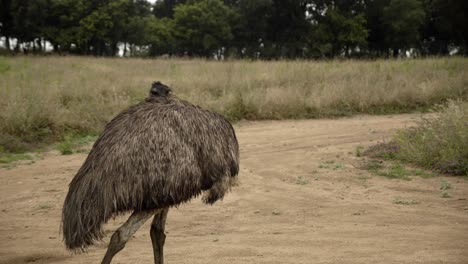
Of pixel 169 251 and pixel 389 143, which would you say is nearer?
pixel 169 251

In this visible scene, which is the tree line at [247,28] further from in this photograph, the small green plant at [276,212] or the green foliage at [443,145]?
the small green plant at [276,212]

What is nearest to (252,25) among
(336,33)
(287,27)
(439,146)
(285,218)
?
(287,27)

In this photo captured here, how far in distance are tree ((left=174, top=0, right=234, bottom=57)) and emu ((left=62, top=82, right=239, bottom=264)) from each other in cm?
3922

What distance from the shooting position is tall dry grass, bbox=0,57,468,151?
10.8 meters

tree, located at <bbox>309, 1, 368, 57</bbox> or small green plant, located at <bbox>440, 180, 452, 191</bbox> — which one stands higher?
tree, located at <bbox>309, 1, 368, 57</bbox>

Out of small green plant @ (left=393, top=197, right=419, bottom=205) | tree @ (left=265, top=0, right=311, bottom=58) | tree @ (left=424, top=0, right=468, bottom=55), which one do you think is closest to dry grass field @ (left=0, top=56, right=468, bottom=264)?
small green plant @ (left=393, top=197, right=419, bottom=205)

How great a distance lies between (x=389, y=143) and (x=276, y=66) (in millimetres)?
8632

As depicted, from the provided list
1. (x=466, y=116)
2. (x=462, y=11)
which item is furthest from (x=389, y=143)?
(x=462, y=11)

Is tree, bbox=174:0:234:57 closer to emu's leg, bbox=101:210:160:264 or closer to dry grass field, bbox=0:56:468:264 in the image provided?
dry grass field, bbox=0:56:468:264

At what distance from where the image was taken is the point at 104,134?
3588 millimetres

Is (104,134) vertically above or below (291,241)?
above

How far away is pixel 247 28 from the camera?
45781 millimetres

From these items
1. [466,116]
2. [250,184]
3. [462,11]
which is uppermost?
[462,11]

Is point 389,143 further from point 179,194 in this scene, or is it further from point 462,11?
point 462,11
